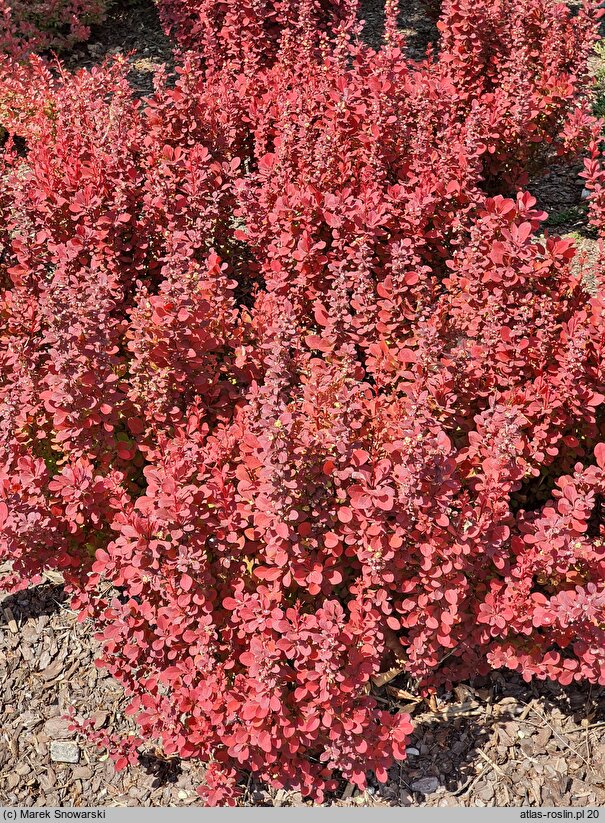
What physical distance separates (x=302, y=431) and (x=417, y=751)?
4.92ft

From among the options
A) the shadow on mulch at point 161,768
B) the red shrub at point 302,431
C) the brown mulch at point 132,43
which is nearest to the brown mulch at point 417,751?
the shadow on mulch at point 161,768

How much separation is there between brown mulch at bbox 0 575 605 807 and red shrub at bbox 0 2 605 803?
0.73 ft

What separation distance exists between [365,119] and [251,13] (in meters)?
1.29

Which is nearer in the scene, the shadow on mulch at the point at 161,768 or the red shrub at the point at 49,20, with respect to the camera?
the shadow on mulch at the point at 161,768

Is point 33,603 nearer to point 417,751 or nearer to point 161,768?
point 161,768

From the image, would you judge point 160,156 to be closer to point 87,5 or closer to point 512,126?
point 512,126

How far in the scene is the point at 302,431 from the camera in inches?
101

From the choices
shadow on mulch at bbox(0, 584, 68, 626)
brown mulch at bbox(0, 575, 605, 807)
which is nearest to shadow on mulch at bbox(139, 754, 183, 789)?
brown mulch at bbox(0, 575, 605, 807)

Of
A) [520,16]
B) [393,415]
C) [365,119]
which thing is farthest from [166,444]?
[520,16]

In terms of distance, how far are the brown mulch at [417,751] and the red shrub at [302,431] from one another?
0.22 meters

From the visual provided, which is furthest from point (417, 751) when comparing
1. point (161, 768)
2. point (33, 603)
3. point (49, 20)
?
point (49, 20)

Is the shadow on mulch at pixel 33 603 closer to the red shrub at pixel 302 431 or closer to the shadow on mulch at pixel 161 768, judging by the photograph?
the red shrub at pixel 302 431

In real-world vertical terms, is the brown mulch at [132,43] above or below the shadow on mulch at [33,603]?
above

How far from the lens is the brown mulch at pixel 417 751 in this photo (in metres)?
2.91
